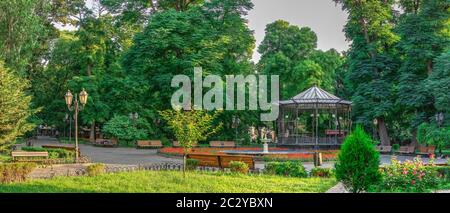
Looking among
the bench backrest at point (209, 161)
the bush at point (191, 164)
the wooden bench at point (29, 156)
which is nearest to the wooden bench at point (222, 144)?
the wooden bench at point (29, 156)

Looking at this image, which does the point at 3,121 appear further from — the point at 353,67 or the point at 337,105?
the point at 353,67

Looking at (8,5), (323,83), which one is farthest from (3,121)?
(323,83)

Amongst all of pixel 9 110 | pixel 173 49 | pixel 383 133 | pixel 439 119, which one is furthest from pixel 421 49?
pixel 9 110

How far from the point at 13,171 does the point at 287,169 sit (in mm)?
9633

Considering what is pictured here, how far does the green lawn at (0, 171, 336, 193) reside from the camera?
43.9 feet

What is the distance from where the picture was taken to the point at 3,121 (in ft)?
73.2

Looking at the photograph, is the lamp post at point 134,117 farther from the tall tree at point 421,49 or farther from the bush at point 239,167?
the bush at point 239,167

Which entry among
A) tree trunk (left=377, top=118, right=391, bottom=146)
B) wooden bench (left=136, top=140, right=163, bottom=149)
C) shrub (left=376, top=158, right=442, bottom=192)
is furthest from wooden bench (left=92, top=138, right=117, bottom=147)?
shrub (left=376, top=158, right=442, bottom=192)

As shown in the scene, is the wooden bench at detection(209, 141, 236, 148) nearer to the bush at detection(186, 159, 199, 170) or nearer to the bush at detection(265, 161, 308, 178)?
the bush at detection(186, 159, 199, 170)

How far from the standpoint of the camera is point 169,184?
1434 cm

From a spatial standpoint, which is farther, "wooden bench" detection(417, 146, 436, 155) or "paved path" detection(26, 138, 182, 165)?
"wooden bench" detection(417, 146, 436, 155)

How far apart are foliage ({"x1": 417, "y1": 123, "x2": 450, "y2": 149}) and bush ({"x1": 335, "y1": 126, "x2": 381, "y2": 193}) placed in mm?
19445

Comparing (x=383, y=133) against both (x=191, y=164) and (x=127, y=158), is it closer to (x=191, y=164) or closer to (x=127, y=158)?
(x=127, y=158)

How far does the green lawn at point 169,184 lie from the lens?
13391 millimetres
